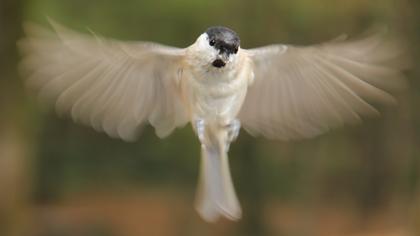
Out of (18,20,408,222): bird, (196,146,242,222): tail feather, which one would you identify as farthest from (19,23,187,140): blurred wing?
(196,146,242,222): tail feather

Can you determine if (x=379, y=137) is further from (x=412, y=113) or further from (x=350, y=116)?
(x=350, y=116)

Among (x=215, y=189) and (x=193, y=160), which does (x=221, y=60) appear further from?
(x=193, y=160)

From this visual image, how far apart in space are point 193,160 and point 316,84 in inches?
140

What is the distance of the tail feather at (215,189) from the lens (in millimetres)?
1438

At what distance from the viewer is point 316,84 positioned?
1.55 meters

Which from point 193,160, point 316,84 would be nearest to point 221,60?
point 316,84

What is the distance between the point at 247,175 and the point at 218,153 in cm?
300

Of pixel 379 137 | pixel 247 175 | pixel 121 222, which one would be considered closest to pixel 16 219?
pixel 247 175

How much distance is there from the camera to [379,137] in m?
4.39

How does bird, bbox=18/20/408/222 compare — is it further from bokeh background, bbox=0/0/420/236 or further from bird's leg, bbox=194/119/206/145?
bokeh background, bbox=0/0/420/236

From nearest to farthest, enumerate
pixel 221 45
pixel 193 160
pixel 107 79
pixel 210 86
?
pixel 221 45
pixel 210 86
pixel 107 79
pixel 193 160

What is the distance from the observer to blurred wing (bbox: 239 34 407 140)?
4.62 feet

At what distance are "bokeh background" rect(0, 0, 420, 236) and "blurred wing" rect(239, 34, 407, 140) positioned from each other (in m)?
1.48

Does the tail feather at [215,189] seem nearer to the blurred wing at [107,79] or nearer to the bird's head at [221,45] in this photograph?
the blurred wing at [107,79]
